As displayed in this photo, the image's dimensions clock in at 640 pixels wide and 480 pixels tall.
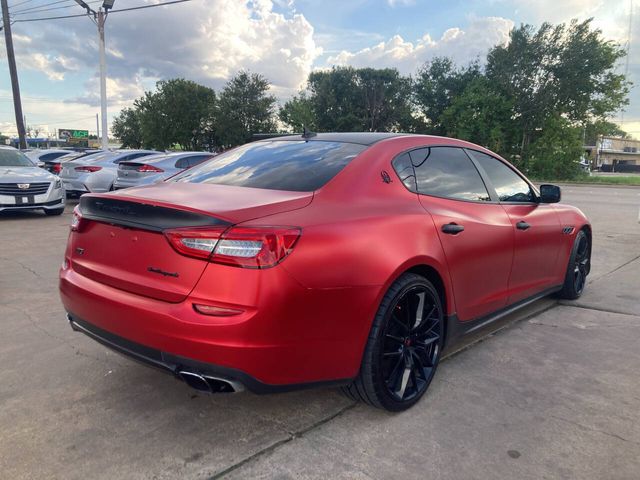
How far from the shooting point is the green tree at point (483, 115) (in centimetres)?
3466

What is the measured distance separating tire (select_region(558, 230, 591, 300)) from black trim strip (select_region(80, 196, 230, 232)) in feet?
12.6

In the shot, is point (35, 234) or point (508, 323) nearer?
point (508, 323)

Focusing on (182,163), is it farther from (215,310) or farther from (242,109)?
(242,109)

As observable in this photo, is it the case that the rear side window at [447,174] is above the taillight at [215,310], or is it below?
above

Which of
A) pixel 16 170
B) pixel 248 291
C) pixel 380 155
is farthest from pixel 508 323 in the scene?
pixel 16 170

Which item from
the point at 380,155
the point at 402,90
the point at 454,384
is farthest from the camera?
the point at 402,90

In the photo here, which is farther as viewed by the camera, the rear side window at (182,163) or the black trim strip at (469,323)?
the rear side window at (182,163)

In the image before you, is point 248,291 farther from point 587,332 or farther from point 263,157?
point 587,332

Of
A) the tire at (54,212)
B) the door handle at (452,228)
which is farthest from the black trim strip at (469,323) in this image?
the tire at (54,212)

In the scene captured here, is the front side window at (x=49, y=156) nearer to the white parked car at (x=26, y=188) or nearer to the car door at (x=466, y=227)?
the white parked car at (x=26, y=188)

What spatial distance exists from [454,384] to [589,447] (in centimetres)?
83

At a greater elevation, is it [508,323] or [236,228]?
[236,228]

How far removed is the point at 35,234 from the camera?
27.2 ft

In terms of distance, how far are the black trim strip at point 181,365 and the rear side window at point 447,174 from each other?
54.6 inches
